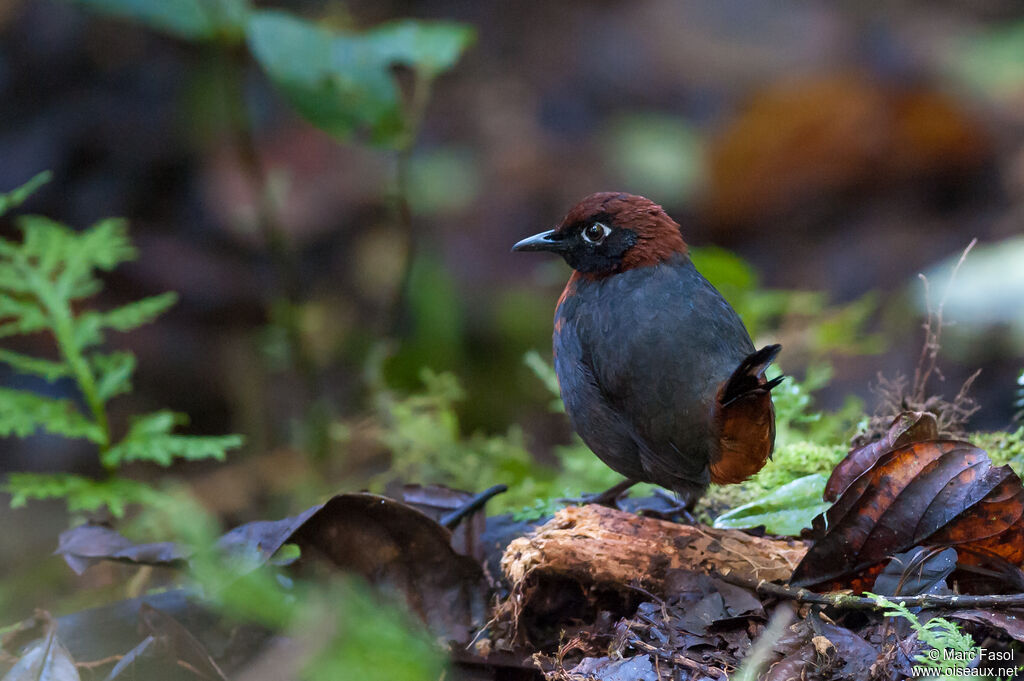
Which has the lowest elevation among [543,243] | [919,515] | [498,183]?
[498,183]

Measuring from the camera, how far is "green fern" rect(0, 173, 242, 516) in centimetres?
284

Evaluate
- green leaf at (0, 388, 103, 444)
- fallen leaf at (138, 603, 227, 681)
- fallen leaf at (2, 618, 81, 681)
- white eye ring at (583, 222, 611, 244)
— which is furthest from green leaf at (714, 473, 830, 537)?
green leaf at (0, 388, 103, 444)

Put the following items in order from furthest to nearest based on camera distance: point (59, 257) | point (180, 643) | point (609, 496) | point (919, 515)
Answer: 1. point (59, 257)
2. point (609, 496)
3. point (180, 643)
4. point (919, 515)

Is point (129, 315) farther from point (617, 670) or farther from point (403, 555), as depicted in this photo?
point (617, 670)

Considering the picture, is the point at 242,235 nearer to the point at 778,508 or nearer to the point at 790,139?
the point at 790,139

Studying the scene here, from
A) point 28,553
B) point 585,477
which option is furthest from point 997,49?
point 28,553

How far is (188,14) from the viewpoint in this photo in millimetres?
4242

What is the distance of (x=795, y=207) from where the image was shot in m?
8.09

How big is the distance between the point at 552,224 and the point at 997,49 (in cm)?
428

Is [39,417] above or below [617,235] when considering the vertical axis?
below

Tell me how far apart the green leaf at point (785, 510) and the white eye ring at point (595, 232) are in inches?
37.0

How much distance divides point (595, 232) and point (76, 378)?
5.97 feet

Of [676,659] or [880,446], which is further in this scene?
[880,446]

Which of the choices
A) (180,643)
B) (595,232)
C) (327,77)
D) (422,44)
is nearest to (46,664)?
(180,643)
